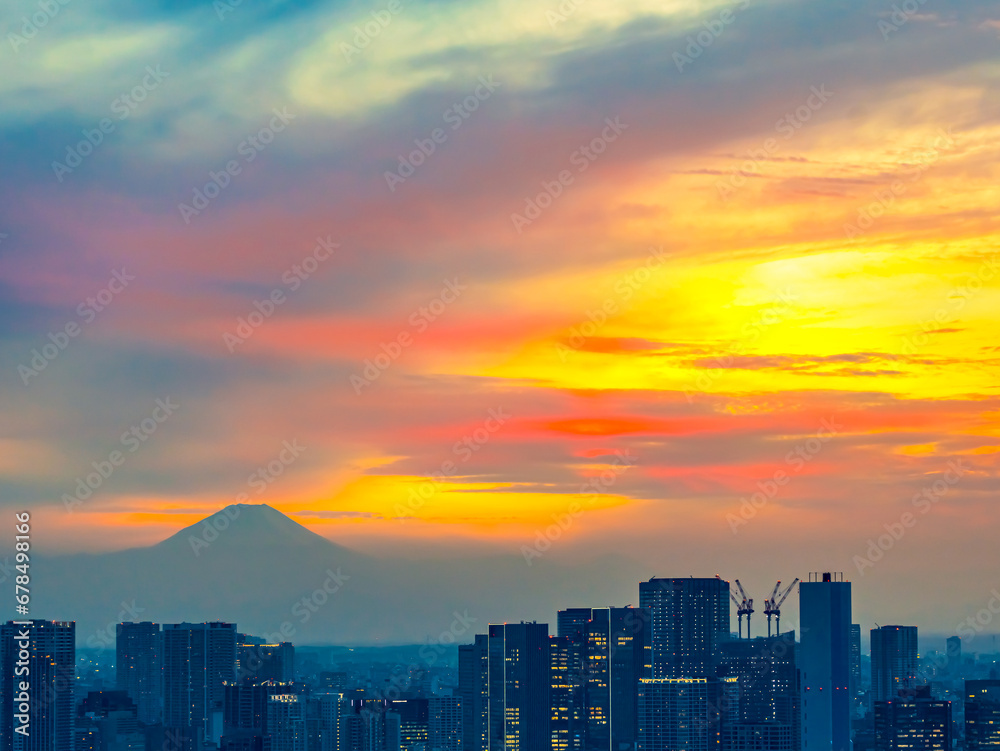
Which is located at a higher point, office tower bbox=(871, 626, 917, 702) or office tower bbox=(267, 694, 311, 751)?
office tower bbox=(871, 626, 917, 702)

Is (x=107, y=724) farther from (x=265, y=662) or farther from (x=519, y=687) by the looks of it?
(x=265, y=662)

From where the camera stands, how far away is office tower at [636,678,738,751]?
244 ft

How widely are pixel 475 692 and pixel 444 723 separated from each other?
3.13 m

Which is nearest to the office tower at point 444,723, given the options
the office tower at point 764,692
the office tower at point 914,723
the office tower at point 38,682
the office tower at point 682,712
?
the office tower at point 682,712

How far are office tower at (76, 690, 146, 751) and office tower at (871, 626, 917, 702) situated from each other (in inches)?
1691

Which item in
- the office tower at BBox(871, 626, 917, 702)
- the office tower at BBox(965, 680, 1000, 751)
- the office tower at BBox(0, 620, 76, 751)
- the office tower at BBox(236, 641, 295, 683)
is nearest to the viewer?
the office tower at BBox(0, 620, 76, 751)

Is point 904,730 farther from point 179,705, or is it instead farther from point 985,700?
point 179,705

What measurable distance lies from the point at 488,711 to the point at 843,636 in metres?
22.3

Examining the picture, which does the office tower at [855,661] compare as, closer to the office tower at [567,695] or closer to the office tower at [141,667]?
the office tower at [567,695]

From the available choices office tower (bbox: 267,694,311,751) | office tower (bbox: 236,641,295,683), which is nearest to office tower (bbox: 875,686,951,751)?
office tower (bbox: 267,694,311,751)

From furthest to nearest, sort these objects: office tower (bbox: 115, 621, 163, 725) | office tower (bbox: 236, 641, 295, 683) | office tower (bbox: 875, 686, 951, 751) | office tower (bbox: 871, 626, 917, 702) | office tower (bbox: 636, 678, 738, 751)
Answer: office tower (bbox: 871, 626, 917, 702), office tower (bbox: 236, 641, 295, 683), office tower (bbox: 115, 621, 163, 725), office tower (bbox: 636, 678, 738, 751), office tower (bbox: 875, 686, 951, 751)

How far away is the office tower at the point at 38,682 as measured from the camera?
217ft

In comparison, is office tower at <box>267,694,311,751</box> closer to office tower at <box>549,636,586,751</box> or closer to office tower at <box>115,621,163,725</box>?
office tower at <box>115,621,163,725</box>

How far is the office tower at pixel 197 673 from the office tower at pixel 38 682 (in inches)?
439
